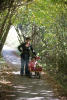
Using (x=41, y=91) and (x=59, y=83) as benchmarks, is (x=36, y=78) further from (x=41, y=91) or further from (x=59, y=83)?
(x=41, y=91)

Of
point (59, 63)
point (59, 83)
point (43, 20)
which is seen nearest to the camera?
point (59, 83)

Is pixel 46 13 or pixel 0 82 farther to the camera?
pixel 46 13

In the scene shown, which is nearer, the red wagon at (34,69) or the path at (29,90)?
the path at (29,90)

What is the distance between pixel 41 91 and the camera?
34.2ft

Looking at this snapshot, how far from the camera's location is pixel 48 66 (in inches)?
636

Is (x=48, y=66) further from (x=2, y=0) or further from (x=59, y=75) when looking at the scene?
(x=2, y=0)

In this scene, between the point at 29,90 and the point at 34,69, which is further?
the point at 34,69

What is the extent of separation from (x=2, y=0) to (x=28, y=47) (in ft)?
14.2

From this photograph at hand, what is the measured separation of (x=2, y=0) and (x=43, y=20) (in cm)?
839

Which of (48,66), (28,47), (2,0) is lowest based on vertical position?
(48,66)

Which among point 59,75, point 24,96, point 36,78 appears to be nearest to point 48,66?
point 36,78

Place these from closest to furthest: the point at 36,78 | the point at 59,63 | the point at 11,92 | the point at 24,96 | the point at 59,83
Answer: the point at 24,96, the point at 11,92, the point at 59,83, the point at 59,63, the point at 36,78

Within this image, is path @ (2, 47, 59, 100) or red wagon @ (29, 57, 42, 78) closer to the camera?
path @ (2, 47, 59, 100)

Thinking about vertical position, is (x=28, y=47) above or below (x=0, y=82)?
above
